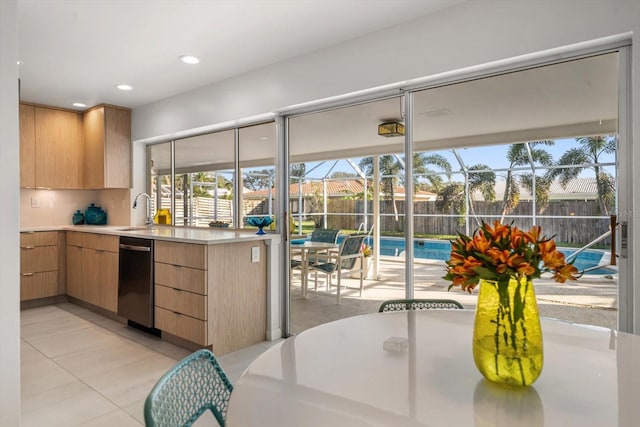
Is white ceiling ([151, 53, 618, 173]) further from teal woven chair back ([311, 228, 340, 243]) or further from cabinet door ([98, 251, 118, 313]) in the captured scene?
cabinet door ([98, 251, 118, 313])

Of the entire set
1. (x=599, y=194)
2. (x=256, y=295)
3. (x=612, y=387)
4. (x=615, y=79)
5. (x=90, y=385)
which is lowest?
(x=90, y=385)

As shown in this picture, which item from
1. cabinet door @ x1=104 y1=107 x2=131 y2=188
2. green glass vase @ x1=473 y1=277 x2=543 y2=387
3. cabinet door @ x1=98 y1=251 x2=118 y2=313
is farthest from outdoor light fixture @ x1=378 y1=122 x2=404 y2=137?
cabinet door @ x1=104 y1=107 x2=131 y2=188

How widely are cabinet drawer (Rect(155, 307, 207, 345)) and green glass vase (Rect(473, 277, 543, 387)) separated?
8.49ft

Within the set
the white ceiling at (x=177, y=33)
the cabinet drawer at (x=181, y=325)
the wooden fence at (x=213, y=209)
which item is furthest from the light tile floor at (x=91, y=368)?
the white ceiling at (x=177, y=33)

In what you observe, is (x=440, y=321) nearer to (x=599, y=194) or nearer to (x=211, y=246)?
(x=599, y=194)

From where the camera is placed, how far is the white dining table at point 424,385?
0.82 metres

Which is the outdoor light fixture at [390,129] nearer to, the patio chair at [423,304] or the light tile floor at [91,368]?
the patio chair at [423,304]

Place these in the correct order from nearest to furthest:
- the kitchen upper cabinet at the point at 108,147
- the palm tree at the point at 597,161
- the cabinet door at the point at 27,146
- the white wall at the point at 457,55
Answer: the white wall at the point at 457,55, the palm tree at the point at 597,161, the cabinet door at the point at 27,146, the kitchen upper cabinet at the point at 108,147

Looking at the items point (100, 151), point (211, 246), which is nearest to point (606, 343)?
point (211, 246)

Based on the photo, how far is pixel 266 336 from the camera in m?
3.60

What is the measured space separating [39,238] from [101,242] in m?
1.03

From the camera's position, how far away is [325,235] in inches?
144

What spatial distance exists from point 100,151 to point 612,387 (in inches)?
213

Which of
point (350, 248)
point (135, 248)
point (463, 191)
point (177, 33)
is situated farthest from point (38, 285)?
point (463, 191)
